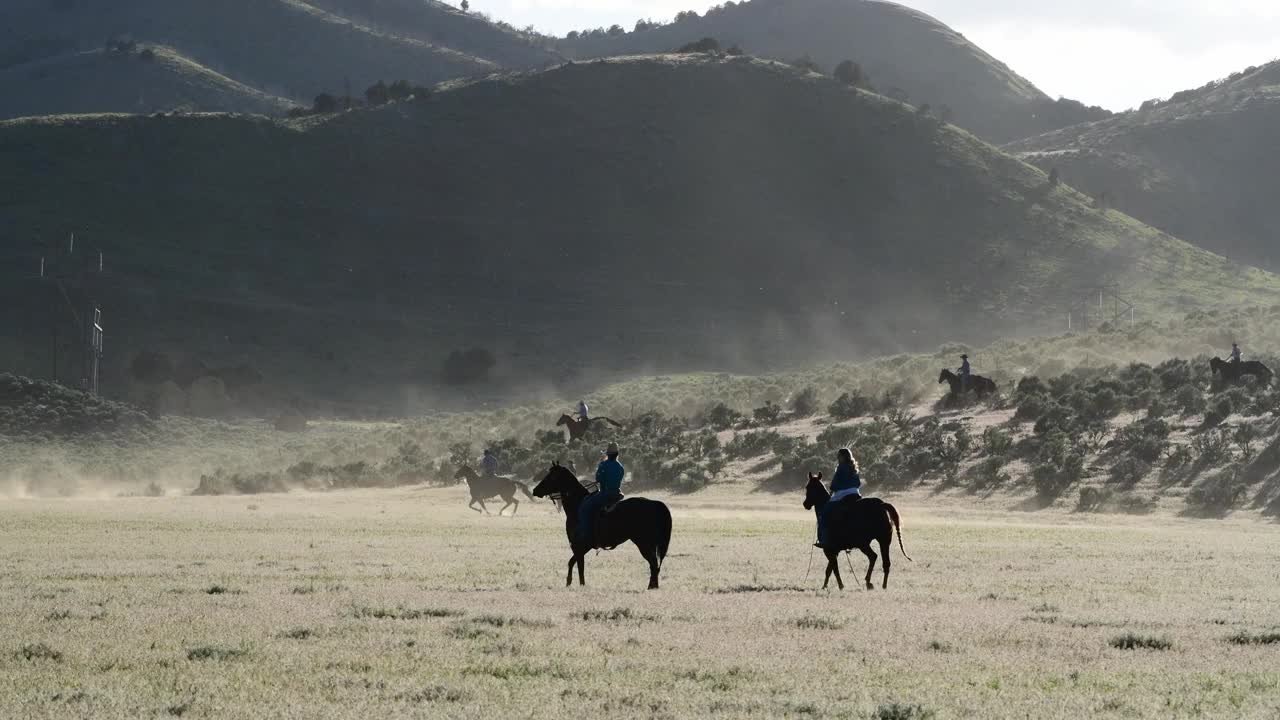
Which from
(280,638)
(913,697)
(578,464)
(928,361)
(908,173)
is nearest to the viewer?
(913,697)

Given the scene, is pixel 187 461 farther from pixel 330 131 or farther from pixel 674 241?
pixel 330 131

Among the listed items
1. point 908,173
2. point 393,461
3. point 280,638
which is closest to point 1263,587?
point 280,638

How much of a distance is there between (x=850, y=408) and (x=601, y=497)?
1602 inches

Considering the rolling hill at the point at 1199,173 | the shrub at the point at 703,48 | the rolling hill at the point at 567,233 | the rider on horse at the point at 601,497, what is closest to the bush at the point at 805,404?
the rolling hill at the point at 567,233

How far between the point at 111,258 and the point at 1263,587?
10281 centimetres

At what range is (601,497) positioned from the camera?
739 inches

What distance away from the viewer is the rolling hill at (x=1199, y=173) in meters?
171

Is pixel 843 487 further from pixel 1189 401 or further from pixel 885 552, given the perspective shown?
A: pixel 1189 401

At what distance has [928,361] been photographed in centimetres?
7650

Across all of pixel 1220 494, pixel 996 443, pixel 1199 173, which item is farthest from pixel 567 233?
pixel 1199 173

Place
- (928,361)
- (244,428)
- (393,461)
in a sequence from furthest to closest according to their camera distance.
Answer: (244,428)
(928,361)
(393,461)

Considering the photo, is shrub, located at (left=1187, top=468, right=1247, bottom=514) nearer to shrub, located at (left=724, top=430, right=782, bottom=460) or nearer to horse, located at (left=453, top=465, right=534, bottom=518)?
shrub, located at (left=724, top=430, right=782, bottom=460)

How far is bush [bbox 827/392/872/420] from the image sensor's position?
58.1 metres

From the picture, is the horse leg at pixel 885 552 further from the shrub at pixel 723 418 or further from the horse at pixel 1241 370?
the shrub at pixel 723 418
